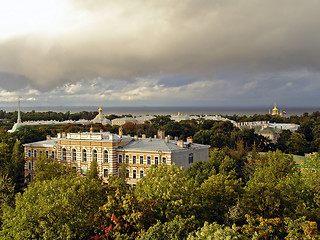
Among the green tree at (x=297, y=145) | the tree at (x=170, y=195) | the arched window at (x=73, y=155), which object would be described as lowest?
the green tree at (x=297, y=145)

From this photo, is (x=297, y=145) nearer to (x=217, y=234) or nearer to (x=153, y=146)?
(x=153, y=146)

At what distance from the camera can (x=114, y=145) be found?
1977 inches

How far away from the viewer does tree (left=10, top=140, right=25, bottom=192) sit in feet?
170

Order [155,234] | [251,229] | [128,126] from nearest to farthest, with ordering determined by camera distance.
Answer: [155,234], [251,229], [128,126]

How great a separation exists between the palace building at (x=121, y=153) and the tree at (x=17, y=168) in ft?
15.9

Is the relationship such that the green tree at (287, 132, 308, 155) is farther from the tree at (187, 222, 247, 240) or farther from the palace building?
the tree at (187, 222, 247, 240)

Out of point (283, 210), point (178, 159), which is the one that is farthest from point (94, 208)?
point (178, 159)

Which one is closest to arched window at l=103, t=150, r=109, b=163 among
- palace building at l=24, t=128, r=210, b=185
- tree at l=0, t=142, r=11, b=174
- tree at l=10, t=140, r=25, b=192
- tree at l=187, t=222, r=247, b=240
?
palace building at l=24, t=128, r=210, b=185

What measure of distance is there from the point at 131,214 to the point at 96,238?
263 centimetres

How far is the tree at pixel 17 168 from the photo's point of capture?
51.8m

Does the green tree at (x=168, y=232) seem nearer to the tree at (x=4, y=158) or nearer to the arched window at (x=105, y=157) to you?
the arched window at (x=105, y=157)

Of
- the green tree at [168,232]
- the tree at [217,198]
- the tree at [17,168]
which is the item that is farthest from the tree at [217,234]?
the tree at [17,168]

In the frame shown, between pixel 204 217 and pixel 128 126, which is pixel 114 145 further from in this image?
pixel 128 126

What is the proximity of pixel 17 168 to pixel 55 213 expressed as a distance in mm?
33416
